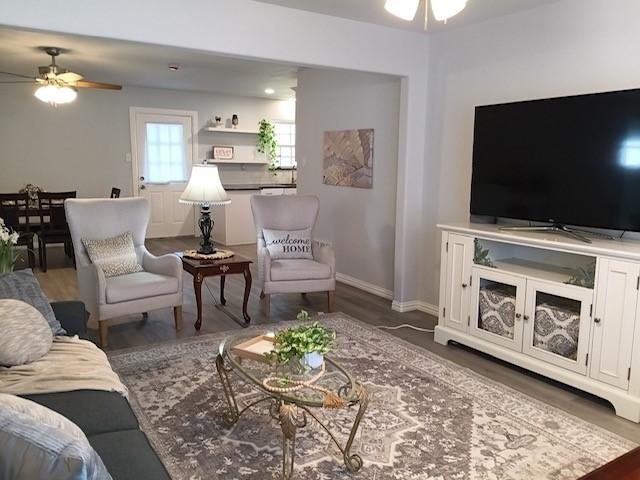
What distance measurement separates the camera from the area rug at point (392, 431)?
2.27 meters

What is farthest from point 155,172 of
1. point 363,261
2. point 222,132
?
point 363,261

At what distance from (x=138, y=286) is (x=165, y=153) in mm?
5267

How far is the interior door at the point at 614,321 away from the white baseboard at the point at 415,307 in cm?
→ 180

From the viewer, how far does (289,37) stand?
378 centimetres

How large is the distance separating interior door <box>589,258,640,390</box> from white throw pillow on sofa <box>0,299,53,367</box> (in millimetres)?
2873

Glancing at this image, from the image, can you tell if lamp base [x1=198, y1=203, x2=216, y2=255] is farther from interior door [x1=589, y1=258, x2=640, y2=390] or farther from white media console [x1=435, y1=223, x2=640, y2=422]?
interior door [x1=589, y1=258, x2=640, y2=390]

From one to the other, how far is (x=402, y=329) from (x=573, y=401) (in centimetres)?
149

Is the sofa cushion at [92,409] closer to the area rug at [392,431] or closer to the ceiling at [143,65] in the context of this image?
the area rug at [392,431]

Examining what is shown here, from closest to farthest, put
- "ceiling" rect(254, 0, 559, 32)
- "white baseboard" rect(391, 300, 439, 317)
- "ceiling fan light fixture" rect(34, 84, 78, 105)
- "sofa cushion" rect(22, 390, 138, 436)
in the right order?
"sofa cushion" rect(22, 390, 138, 436) < "ceiling" rect(254, 0, 559, 32) < "white baseboard" rect(391, 300, 439, 317) < "ceiling fan light fixture" rect(34, 84, 78, 105)

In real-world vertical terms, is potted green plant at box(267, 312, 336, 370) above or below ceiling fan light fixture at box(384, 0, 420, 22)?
below

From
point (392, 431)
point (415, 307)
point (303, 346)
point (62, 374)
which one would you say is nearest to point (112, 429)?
point (62, 374)

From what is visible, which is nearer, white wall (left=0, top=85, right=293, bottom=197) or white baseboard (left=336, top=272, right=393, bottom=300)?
white baseboard (left=336, top=272, right=393, bottom=300)

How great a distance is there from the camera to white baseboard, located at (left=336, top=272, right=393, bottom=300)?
5152 mm

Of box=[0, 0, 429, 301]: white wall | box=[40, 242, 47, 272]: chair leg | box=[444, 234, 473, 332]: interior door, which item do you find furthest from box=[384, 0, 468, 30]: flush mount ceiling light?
box=[40, 242, 47, 272]: chair leg
